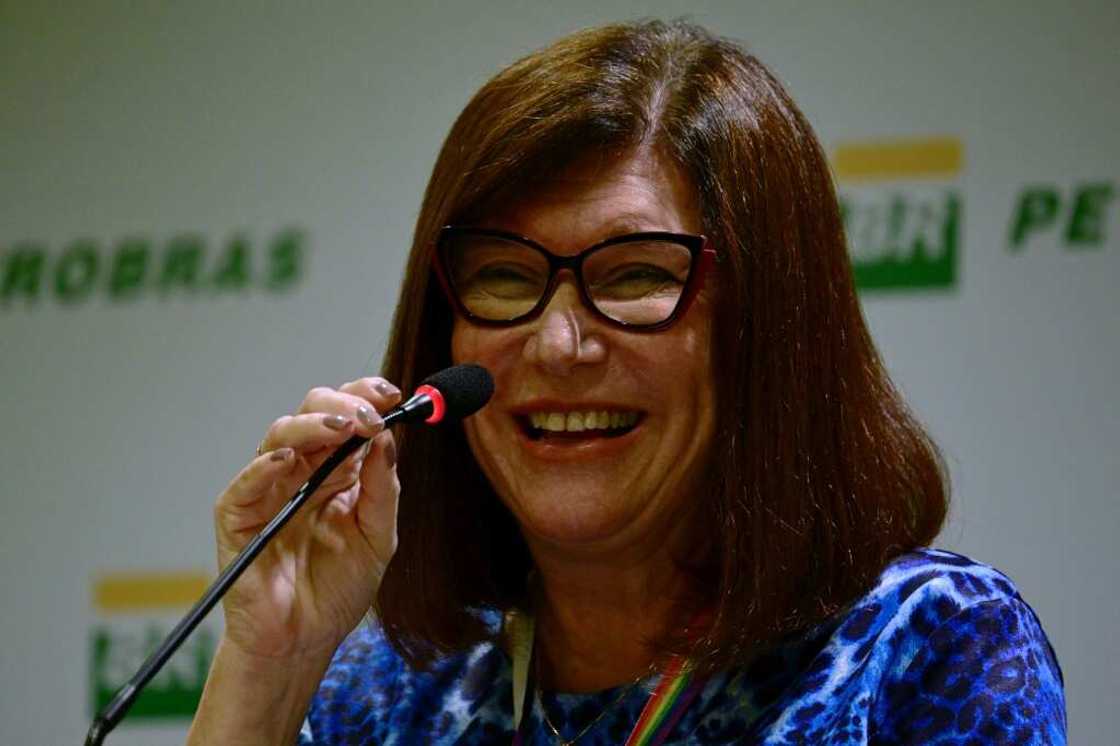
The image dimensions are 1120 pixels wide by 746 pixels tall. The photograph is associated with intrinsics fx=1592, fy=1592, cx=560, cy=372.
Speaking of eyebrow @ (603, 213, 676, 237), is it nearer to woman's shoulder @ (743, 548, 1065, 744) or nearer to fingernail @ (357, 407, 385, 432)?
fingernail @ (357, 407, 385, 432)

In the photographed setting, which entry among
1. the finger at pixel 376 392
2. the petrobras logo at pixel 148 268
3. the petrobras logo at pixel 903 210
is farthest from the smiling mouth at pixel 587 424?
the petrobras logo at pixel 148 268

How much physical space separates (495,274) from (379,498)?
0.26m

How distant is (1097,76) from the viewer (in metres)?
2.48

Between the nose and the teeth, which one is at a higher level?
the nose

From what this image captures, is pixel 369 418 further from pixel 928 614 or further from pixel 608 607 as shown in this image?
pixel 928 614

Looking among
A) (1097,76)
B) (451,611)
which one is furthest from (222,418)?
(1097,76)

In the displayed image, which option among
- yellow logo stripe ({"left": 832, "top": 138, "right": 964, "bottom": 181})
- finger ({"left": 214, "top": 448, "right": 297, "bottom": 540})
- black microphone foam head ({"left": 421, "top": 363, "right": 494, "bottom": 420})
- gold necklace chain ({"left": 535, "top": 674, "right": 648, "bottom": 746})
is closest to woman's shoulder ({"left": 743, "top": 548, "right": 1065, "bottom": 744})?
gold necklace chain ({"left": 535, "top": 674, "right": 648, "bottom": 746})

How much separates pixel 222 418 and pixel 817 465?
156 cm

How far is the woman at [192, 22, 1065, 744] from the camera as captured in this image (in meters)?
1.53

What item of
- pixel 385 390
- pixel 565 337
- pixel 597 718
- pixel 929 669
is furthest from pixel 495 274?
pixel 929 669

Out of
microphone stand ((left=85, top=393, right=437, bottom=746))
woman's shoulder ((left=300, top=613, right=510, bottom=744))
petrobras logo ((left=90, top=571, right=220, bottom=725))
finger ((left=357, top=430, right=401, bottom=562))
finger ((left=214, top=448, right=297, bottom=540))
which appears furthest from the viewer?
petrobras logo ((left=90, top=571, right=220, bottom=725))

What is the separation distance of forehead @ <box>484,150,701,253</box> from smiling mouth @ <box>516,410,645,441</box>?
0.54ft

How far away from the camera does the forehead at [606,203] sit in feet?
5.11

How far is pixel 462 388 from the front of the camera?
1437 mm
